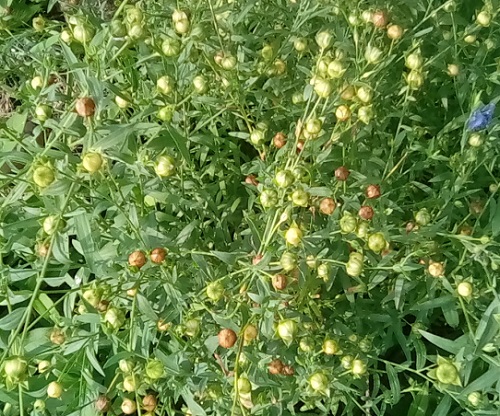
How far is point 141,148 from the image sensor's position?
1.27 meters

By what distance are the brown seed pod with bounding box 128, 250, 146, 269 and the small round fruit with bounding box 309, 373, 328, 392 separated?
14.2 inches

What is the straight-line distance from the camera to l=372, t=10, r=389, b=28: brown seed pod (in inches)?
48.7

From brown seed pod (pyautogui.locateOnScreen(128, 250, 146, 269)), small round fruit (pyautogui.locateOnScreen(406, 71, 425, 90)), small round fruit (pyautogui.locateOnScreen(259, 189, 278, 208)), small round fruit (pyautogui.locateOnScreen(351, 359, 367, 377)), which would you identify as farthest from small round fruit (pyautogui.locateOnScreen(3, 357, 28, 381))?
small round fruit (pyautogui.locateOnScreen(406, 71, 425, 90))

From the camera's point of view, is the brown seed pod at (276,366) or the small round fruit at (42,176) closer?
the small round fruit at (42,176)

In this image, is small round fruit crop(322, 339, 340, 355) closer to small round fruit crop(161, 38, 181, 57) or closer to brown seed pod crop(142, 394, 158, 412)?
brown seed pod crop(142, 394, 158, 412)

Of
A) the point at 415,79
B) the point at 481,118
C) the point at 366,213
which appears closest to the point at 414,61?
the point at 415,79

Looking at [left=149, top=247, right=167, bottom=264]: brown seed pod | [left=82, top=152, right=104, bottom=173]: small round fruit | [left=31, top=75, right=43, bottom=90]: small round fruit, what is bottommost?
[left=149, top=247, right=167, bottom=264]: brown seed pod

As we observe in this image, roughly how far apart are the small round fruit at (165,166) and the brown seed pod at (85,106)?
0.49 ft

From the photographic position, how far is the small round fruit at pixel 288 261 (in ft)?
3.78

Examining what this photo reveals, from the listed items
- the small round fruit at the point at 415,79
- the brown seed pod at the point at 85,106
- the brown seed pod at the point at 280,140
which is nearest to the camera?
the brown seed pod at the point at 85,106

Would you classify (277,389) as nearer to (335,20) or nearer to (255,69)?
(255,69)

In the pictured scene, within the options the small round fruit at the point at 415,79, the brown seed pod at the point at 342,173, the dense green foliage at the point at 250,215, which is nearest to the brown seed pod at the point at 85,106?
the dense green foliage at the point at 250,215

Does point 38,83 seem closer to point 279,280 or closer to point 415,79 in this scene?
point 279,280

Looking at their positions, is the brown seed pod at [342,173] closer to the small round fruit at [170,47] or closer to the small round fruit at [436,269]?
the small round fruit at [436,269]
